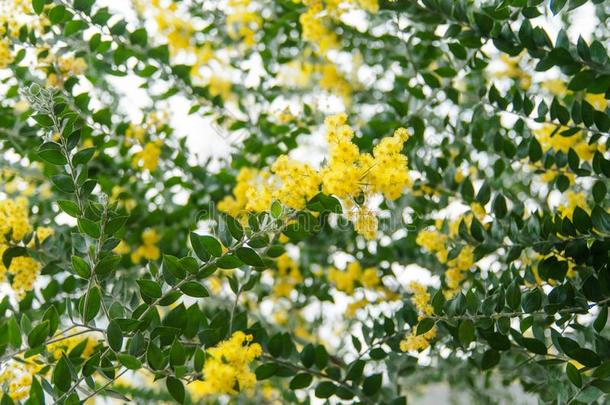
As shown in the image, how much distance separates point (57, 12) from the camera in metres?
1.42

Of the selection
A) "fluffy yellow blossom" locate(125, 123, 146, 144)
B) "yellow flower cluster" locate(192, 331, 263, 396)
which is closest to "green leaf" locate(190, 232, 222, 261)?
"yellow flower cluster" locate(192, 331, 263, 396)

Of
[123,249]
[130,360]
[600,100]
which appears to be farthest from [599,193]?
[123,249]

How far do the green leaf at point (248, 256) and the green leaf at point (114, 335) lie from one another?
0.21 m

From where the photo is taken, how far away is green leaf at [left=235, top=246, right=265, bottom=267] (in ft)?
3.39

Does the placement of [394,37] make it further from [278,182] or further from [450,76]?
[278,182]

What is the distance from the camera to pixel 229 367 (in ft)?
3.57

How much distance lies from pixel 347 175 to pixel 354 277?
788mm

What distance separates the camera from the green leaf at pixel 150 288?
1.02 m

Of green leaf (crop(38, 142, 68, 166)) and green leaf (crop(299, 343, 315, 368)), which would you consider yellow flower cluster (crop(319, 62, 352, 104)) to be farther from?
green leaf (crop(38, 142, 68, 166))

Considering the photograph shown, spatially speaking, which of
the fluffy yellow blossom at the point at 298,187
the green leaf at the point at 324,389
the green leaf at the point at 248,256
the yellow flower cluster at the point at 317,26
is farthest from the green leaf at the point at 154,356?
the yellow flower cluster at the point at 317,26

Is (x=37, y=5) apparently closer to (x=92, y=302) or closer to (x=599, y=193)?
(x=92, y=302)

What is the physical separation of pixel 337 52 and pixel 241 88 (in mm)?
305

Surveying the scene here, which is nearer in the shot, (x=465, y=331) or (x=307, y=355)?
(x=465, y=331)

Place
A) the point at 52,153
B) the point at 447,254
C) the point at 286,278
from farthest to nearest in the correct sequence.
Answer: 1. the point at 286,278
2. the point at 447,254
3. the point at 52,153
